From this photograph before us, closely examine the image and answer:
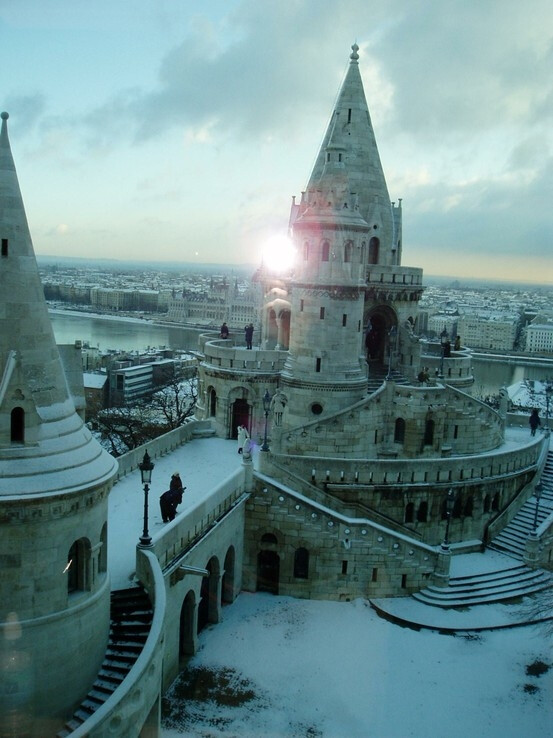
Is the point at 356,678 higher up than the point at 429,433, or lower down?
lower down

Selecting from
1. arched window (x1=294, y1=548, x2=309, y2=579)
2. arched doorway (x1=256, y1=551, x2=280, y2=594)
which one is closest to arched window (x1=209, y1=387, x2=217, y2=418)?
arched doorway (x1=256, y1=551, x2=280, y2=594)

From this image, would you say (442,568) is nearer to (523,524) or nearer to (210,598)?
(523,524)

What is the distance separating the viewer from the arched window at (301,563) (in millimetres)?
16219

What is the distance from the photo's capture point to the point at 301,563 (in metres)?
16.3

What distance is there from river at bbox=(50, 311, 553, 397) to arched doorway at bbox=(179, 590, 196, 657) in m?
52.4

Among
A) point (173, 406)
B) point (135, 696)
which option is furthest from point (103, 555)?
point (173, 406)

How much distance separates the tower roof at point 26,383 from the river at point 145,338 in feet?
188

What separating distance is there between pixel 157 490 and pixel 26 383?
787 centimetres

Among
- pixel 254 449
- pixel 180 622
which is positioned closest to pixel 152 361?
pixel 254 449

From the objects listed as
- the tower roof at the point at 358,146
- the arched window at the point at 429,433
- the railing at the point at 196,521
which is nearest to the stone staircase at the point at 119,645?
the railing at the point at 196,521

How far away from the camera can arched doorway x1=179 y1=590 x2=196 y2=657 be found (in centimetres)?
1328

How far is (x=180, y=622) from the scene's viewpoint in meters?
13.4

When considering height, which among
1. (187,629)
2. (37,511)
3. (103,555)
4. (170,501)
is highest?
(37,511)

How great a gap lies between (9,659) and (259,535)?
8745 mm
